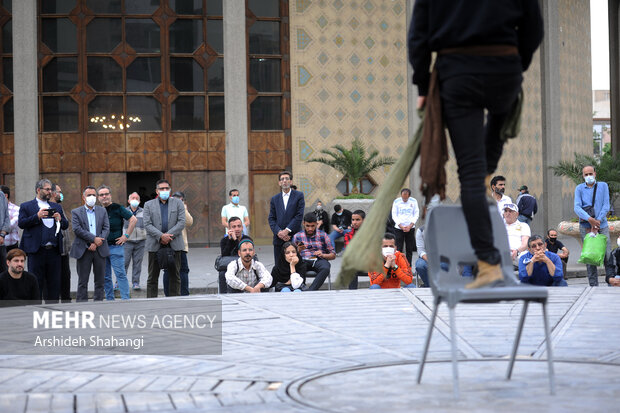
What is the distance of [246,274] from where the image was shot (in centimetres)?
1098

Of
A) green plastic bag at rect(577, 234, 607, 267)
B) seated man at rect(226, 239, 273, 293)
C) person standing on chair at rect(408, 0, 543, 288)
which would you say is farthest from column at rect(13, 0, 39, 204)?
person standing on chair at rect(408, 0, 543, 288)

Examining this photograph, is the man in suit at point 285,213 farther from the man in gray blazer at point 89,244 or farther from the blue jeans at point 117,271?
the man in gray blazer at point 89,244

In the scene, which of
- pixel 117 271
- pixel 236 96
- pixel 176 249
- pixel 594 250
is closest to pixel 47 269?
pixel 117 271

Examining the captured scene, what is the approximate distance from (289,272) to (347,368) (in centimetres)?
741

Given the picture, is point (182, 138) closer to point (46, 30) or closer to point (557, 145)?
point (46, 30)

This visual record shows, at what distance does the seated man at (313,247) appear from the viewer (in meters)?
12.4

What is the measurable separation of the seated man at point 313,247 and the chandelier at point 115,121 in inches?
632

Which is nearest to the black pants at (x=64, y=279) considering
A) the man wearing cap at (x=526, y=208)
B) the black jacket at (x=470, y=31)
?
the man wearing cap at (x=526, y=208)

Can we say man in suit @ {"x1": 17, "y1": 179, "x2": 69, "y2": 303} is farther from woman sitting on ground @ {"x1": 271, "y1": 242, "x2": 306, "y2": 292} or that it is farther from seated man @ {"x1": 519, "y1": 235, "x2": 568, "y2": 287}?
seated man @ {"x1": 519, "y1": 235, "x2": 568, "y2": 287}

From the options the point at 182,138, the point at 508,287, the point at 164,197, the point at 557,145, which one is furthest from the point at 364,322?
the point at 557,145

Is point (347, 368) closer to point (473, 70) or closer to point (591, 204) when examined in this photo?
point (473, 70)

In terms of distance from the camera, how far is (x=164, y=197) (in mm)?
13117

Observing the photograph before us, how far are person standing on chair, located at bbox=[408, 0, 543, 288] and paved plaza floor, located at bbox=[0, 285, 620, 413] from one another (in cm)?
65

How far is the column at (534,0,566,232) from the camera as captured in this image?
3008 centimetres
